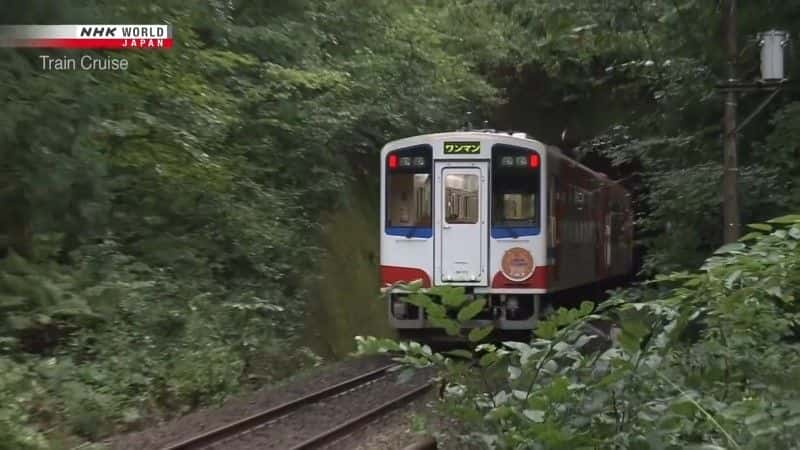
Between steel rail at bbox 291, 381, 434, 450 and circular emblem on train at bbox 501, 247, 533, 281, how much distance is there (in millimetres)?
1922

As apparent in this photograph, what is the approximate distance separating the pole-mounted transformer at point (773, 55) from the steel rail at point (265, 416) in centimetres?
425

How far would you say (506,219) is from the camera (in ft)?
43.6

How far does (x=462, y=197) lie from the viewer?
1334 centimetres

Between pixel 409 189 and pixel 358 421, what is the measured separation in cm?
431

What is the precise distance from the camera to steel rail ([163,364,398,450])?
8508 mm

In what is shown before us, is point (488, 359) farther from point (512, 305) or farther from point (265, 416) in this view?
point (512, 305)

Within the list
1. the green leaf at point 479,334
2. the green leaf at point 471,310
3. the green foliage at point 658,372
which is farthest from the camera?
the green leaf at point 479,334

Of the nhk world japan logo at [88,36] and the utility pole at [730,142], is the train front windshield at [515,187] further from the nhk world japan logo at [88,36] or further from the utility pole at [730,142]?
the nhk world japan logo at [88,36]

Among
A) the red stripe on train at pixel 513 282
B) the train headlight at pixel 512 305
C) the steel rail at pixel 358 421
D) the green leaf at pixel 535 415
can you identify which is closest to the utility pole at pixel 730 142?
the steel rail at pixel 358 421

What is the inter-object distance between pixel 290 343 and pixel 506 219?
339 centimetres

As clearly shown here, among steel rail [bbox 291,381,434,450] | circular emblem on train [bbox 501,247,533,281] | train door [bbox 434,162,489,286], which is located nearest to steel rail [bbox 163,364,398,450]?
steel rail [bbox 291,381,434,450]

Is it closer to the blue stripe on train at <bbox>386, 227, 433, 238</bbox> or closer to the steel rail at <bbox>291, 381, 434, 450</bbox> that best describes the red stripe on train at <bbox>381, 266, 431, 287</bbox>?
the blue stripe on train at <bbox>386, 227, 433, 238</bbox>

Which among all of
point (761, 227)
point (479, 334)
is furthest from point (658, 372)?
point (761, 227)

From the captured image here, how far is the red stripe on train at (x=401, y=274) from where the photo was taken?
43.5 ft
